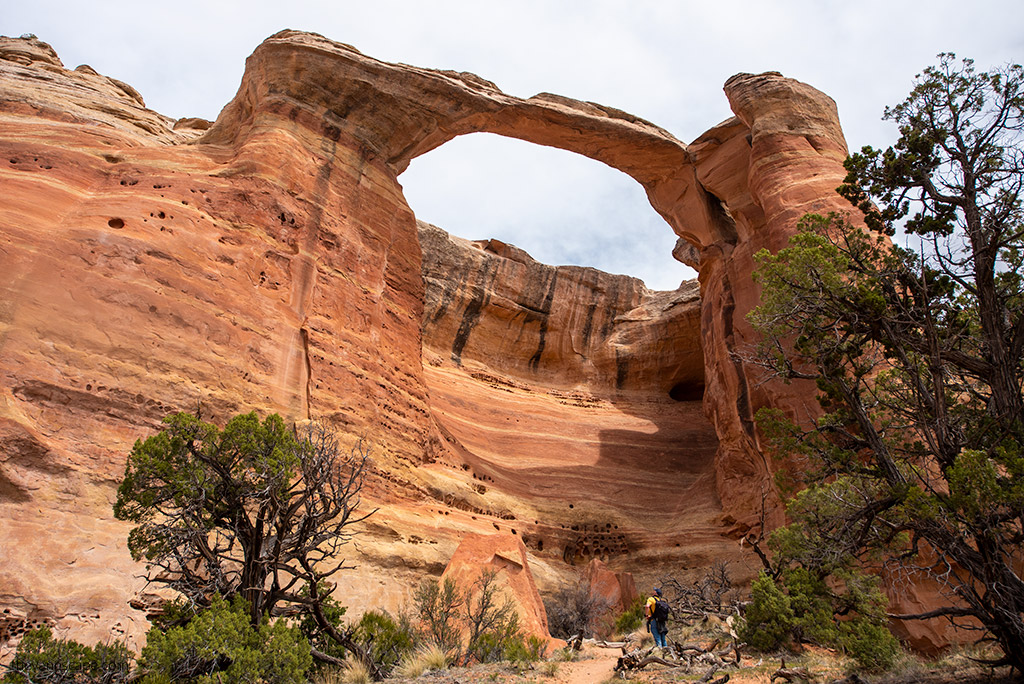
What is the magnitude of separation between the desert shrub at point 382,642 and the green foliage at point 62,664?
8.77 ft

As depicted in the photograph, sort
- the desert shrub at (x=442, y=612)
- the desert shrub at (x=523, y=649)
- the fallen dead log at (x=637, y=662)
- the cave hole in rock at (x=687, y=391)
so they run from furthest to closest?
the cave hole in rock at (x=687, y=391)
the desert shrub at (x=442, y=612)
the desert shrub at (x=523, y=649)
the fallen dead log at (x=637, y=662)

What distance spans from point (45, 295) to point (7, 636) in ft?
18.6

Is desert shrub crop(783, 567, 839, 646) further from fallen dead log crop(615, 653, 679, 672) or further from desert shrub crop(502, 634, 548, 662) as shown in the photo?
desert shrub crop(502, 634, 548, 662)

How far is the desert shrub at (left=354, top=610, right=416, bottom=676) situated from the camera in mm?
8820

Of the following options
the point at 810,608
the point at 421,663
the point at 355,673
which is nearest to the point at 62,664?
the point at 355,673

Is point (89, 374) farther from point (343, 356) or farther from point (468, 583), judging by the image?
point (468, 583)

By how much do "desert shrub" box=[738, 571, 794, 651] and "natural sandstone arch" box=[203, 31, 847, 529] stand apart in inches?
330

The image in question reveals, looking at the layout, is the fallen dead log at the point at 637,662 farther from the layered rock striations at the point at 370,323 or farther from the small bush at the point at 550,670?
the layered rock striations at the point at 370,323

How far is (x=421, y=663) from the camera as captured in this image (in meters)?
8.95

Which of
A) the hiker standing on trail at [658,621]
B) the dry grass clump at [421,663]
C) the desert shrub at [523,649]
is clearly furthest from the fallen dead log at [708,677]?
the dry grass clump at [421,663]

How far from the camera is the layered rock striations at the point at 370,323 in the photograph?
1137cm

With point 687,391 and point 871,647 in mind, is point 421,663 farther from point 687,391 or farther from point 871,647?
point 687,391

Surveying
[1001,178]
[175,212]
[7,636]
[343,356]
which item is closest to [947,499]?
[1001,178]

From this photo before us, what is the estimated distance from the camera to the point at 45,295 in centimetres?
1191
